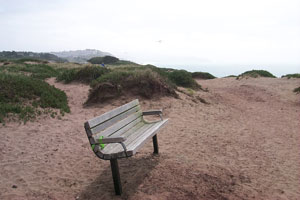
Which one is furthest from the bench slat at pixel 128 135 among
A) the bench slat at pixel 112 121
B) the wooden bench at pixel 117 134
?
the bench slat at pixel 112 121

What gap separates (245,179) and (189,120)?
379 cm

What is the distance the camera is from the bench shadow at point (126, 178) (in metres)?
3.38

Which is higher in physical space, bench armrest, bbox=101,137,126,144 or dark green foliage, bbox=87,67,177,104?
dark green foliage, bbox=87,67,177,104

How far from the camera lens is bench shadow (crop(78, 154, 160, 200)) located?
11.1ft

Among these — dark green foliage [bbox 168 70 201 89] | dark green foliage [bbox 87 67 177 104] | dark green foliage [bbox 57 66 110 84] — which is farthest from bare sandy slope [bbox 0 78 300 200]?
dark green foliage [bbox 168 70 201 89]

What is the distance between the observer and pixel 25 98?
796 centimetres

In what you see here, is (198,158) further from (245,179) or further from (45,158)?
(45,158)

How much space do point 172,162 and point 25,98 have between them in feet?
19.2

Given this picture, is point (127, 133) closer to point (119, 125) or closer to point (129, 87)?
point (119, 125)

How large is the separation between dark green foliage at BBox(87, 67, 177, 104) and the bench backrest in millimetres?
4677

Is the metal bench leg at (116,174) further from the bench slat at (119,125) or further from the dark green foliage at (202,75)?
the dark green foliage at (202,75)

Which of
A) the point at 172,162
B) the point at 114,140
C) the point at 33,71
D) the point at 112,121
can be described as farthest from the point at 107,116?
the point at 33,71

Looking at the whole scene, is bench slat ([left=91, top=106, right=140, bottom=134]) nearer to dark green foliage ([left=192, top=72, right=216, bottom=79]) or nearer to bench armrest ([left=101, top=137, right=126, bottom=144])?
bench armrest ([left=101, top=137, right=126, bottom=144])

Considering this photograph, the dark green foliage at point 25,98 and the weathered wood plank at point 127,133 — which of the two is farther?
the dark green foliage at point 25,98
